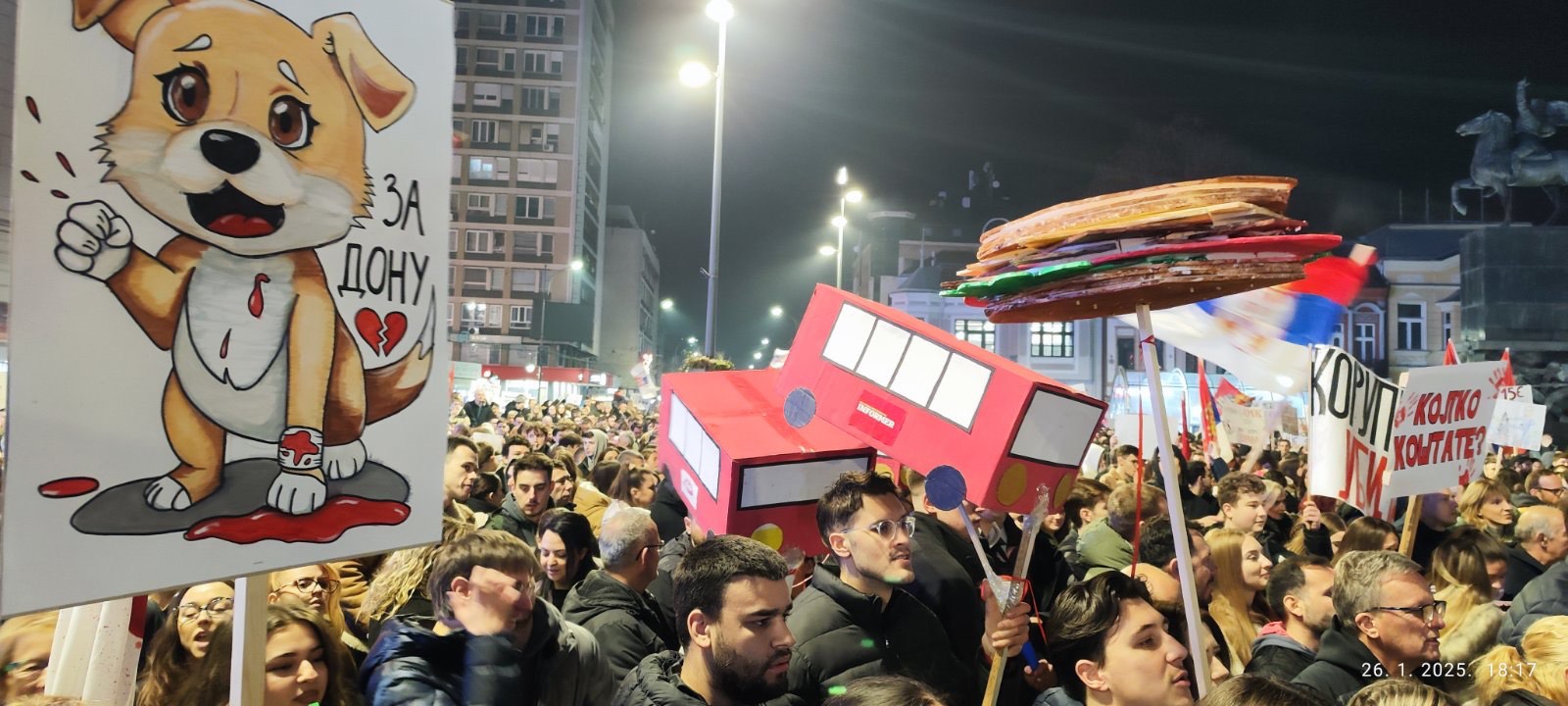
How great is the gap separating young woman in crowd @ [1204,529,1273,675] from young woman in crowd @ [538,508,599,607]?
321 cm

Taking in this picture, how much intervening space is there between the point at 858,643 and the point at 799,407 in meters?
1.43

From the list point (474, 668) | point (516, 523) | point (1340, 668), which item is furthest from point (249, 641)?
point (516, 523)

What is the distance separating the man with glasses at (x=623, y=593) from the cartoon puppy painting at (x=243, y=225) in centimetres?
191

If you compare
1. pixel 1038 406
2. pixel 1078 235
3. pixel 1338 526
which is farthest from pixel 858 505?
pixel 1338 526

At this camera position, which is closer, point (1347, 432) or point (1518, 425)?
point (1347, 432)

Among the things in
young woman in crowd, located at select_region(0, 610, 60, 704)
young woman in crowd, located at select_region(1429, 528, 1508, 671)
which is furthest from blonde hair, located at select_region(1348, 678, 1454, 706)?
young woman in crowd, located at select_region(0, 610, 60, 704)

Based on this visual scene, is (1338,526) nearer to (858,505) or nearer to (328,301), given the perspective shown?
(858,505)

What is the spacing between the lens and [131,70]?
6.79 ft

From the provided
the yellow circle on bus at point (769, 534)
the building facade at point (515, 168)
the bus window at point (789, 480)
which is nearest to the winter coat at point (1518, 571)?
the bus window at point (789, 480)

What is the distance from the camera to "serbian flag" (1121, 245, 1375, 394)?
4562mm

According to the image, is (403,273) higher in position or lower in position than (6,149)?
lower

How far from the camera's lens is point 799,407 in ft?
16.0

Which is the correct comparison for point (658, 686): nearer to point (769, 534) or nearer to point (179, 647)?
point (179, 647)

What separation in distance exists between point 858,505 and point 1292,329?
7.22ft
